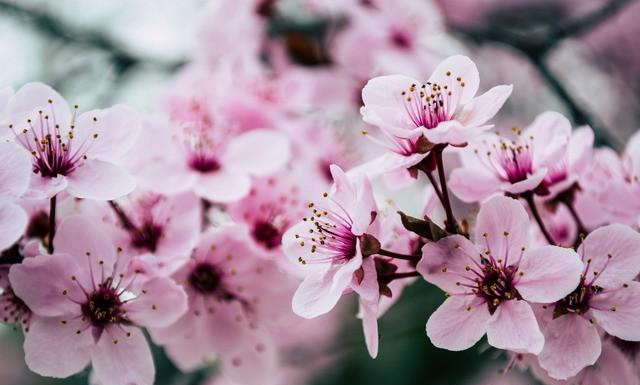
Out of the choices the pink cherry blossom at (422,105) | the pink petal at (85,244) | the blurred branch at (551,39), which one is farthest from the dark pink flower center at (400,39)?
the pink petal at (85,244)

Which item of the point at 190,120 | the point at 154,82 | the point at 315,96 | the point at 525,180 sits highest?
the point at 525,180

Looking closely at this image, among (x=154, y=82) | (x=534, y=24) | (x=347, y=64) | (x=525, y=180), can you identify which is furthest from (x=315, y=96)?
(x=534, y=24)

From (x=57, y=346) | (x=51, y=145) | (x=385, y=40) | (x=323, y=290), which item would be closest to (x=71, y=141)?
(x=51, y=145)

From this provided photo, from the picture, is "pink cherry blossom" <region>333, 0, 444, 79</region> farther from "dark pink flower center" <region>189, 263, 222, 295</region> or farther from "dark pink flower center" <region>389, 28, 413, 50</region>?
"dark pink flower center" <region>189, 263, 222, 295</region>

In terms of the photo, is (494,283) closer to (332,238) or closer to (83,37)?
(332,238)

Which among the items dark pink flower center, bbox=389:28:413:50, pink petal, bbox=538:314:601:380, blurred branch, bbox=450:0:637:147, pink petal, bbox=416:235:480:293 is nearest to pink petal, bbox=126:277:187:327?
pink petal, bbox=416:235:480:293

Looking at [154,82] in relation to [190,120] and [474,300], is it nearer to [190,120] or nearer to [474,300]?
[190,120]

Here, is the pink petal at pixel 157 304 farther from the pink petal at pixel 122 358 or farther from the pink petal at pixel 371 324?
the pink petal at pixel 371 324
